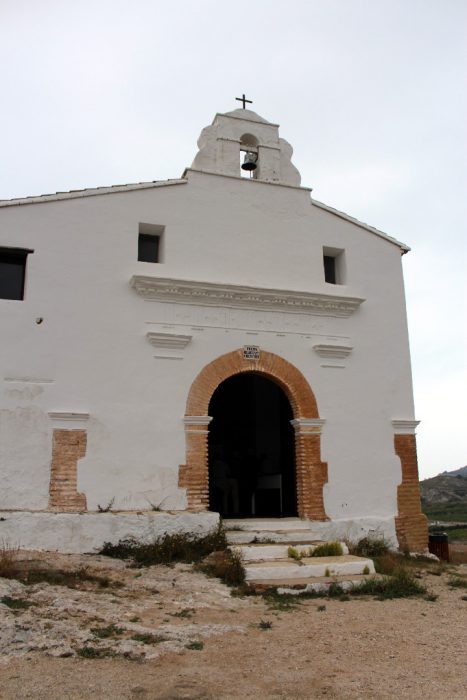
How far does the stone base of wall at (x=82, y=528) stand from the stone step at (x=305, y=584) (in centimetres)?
161

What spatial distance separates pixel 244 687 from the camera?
15.1ft

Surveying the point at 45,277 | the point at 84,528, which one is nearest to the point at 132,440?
the point at 84,528

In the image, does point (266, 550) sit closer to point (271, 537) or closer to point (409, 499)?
point (271, 537)

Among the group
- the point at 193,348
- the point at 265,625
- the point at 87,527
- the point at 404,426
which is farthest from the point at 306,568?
the point at 404,426

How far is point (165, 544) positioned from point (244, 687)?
426 centimetres

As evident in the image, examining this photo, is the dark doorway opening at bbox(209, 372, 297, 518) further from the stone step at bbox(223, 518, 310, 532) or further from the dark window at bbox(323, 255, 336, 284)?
the dark window at bbox(323, 255, 336, 284)

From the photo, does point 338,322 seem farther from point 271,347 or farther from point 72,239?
point 72,239

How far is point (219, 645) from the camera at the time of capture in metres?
5.59

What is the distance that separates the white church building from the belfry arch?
0.09 ft

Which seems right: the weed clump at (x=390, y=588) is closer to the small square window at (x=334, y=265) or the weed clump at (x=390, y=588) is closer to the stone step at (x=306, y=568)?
the stone step at (x=306, y=568)

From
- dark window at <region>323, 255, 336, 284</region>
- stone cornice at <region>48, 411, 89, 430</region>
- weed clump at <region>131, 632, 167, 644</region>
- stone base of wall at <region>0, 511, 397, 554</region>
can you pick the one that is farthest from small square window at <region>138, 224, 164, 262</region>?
weed clump at <region>131, 632, 167, 644</region>

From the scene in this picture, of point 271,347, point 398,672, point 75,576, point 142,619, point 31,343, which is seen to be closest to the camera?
point 398,672

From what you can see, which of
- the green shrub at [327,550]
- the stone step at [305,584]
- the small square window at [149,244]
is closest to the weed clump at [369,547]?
the green shrub at [327,550]

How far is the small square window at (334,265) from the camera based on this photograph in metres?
11.8
